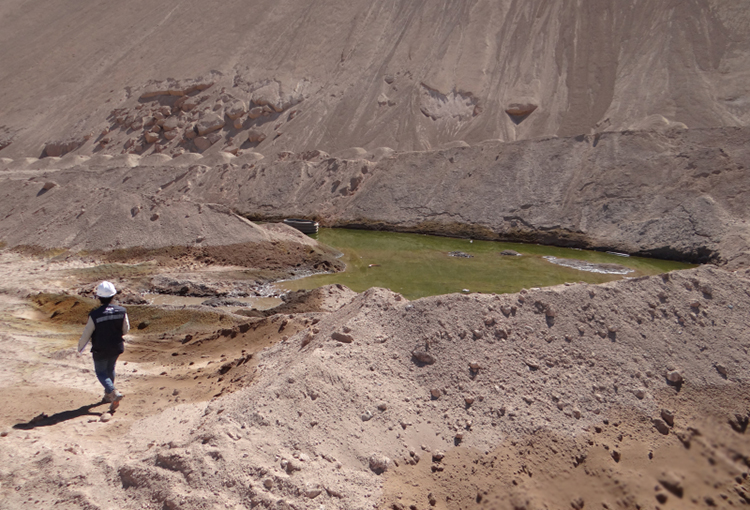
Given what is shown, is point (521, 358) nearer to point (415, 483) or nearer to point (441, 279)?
point (415, 483)

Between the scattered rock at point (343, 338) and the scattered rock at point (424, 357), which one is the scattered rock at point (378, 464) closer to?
the scattered rock at point (424, 357)

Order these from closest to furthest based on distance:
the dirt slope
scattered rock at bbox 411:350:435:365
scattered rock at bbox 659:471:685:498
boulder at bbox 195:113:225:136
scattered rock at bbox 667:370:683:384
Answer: the dirt slope
scattered rock at bbox 659:471:685:498
scattered rock at bbox 411:350:435:365
scattered rock at bbox 667:370:683:384
boulder at bbox 195:113:225:136

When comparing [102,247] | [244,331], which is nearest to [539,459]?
[244,331]

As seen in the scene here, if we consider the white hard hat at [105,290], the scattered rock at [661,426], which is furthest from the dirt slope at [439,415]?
the white hard hat at [105,290]

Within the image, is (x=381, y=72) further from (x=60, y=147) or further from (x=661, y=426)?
(x=661, y=426)

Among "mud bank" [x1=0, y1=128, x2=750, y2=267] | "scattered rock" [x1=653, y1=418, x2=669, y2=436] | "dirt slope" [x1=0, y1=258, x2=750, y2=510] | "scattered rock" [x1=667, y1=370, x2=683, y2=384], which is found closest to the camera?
"dirt slope" [x1=0, y1=258, x2=750, y2=510]

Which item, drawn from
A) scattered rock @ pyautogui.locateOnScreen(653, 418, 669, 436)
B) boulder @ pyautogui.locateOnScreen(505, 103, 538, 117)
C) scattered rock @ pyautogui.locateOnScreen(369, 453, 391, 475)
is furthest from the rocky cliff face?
scattered rock @ pyautogui.locateOnScreen(369, 453, 391, 475)

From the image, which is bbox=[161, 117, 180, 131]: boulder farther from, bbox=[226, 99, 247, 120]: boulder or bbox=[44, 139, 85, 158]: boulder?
bbox=[44, 139, 85, 158]: boulder
